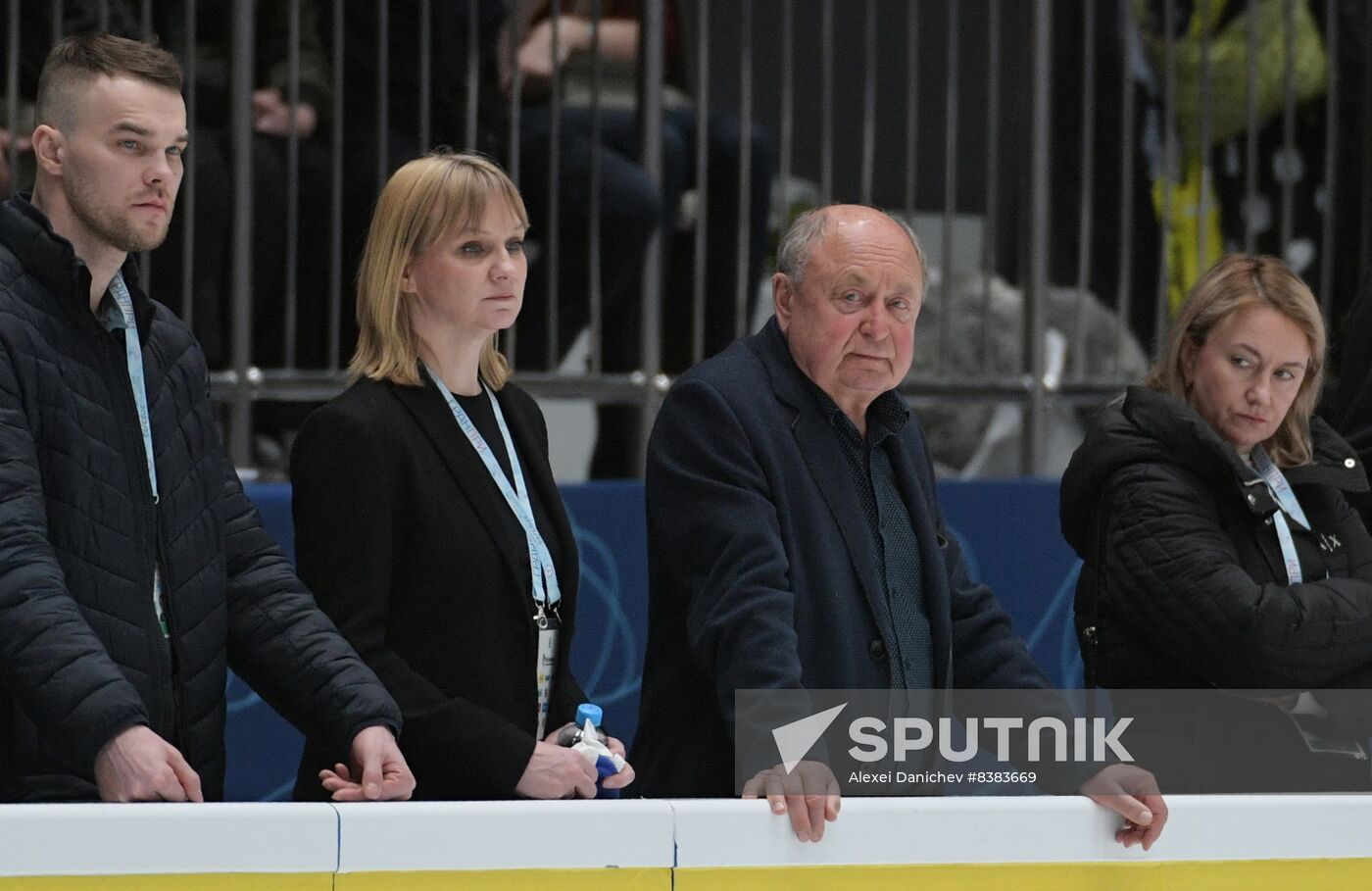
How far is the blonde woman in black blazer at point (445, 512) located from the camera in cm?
285

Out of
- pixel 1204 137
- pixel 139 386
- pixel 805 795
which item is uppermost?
pixel 1204 137

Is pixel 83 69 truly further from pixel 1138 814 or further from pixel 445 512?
pixel 1138 814

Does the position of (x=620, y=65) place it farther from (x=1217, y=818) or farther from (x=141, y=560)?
(x=1217, y=818)

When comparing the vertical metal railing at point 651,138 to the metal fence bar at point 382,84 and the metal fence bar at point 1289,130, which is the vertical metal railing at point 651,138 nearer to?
the metal fence bar at point 382,84

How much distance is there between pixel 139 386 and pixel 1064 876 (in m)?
1.34

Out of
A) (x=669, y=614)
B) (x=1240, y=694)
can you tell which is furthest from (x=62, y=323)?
(x=1240, y=694)

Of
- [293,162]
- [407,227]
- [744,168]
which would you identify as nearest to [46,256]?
[407,227]

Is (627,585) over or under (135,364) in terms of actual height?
under

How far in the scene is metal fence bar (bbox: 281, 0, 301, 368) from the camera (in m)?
4.63

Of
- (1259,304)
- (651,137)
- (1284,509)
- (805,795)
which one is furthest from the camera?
(651,137)

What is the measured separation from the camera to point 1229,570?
310cm

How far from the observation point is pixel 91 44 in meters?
2.79

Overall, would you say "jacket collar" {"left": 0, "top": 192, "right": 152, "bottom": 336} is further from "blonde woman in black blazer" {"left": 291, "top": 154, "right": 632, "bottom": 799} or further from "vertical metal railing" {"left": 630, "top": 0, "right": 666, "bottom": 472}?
"vertical metal railing" {"left": 630, "top": 0, "right": 666, "bottom": 472}

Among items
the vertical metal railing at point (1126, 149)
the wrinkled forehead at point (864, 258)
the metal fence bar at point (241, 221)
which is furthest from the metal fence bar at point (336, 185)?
the vertical metal railing at point (1126, 149)
